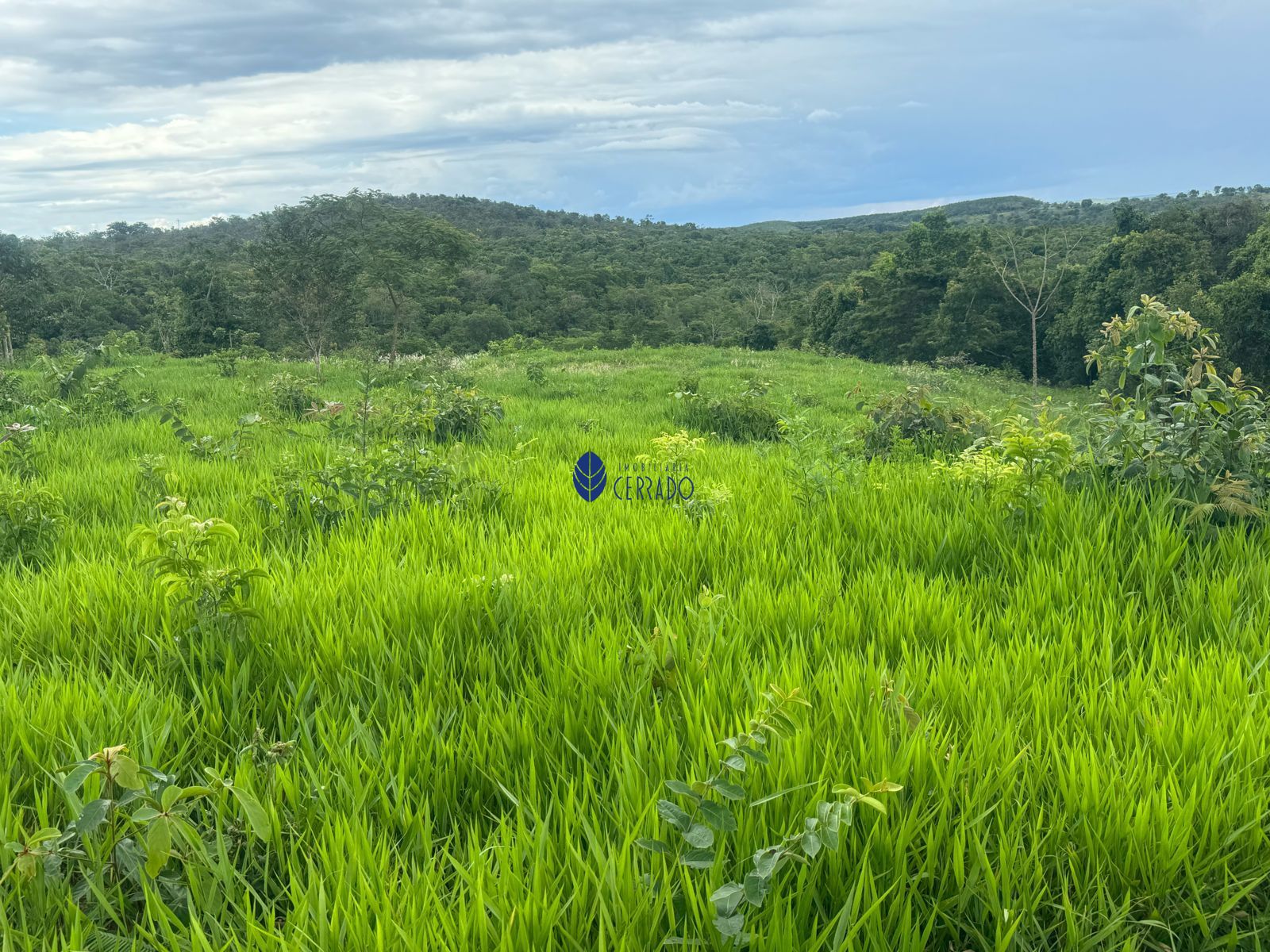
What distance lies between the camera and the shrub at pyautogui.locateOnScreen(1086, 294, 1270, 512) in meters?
3.62

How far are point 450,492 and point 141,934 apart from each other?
321 centimetres

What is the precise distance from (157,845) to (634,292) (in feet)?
216

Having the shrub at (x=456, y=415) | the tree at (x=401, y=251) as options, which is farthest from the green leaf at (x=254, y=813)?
the tree at (x=401, y=251)

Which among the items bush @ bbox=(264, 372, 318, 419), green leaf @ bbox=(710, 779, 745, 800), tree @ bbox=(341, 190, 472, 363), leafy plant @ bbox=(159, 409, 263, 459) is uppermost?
tree @ bbox=(341, 190, 472, 363)

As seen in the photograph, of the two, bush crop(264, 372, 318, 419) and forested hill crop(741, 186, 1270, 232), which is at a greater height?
forested hill crop(741, 186, 1270, 232)

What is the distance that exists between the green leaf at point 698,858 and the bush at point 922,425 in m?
5.56

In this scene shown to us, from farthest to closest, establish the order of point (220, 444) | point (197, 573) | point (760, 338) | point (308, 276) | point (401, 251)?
point (760, 338) → point (401, 251) → point (308, 276) → point (220, 444) → point (197, 573)

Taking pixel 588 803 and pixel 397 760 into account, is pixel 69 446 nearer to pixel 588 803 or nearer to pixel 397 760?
pixel 397 760

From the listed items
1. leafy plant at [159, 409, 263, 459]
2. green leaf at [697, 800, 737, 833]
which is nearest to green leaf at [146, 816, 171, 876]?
green leaf at [697, 800, 737, 833]

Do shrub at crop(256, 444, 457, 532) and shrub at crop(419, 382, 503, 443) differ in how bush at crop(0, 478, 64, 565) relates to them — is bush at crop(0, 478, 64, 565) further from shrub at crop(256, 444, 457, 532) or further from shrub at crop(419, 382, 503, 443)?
shrub at crop(419, 382, 503, 443)

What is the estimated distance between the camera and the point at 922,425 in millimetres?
7012

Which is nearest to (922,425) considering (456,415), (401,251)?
(456,415)

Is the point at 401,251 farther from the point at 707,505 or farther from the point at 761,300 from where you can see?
the point at 707,505

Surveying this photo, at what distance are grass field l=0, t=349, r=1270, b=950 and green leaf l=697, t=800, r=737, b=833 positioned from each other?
125 mm
